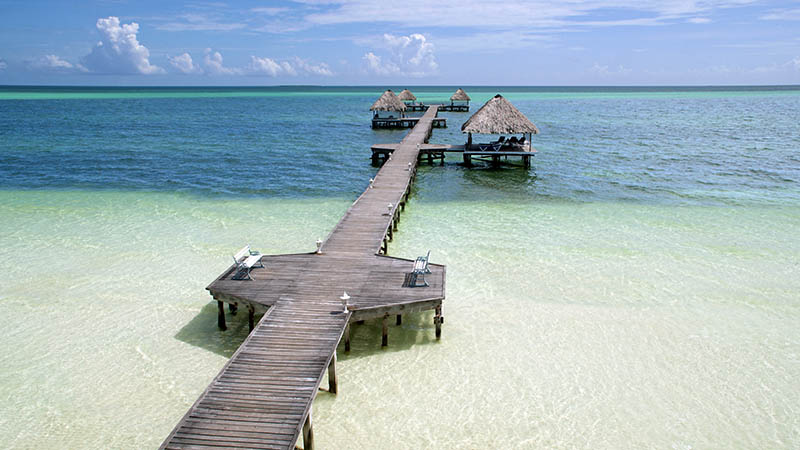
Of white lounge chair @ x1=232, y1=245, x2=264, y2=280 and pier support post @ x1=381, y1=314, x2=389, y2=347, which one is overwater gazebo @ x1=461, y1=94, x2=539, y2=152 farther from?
pier support post @ x1=381, y1=314, x2=389, y2=347

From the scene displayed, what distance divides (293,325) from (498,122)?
22.7m

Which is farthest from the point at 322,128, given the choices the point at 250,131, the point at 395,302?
the point at 395,302

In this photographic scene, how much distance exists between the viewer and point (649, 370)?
9.38m

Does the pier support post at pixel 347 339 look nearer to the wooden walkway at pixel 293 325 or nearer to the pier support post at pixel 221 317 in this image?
the wooden walkway at pixel 293 325

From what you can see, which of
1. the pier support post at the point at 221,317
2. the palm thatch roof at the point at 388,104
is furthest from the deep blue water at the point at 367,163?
the pier support post at the point at 221,317

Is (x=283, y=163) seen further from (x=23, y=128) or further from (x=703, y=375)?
(x=23, y=128)

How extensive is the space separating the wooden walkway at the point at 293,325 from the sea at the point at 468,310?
0.80 m

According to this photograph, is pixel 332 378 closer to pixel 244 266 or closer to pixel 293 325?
pixel 293 325

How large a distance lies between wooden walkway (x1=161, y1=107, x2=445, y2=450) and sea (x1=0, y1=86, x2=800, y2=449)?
0.80 meters

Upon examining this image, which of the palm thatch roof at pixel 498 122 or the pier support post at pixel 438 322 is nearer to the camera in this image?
the pier support post at pixel 438 322

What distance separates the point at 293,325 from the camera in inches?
361

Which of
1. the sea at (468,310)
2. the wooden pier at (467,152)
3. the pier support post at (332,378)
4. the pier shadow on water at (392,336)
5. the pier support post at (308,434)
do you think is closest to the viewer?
the pier support post at (308,434)

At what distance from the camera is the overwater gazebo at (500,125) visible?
94.8 ft

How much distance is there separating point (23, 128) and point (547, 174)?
49178 mm
